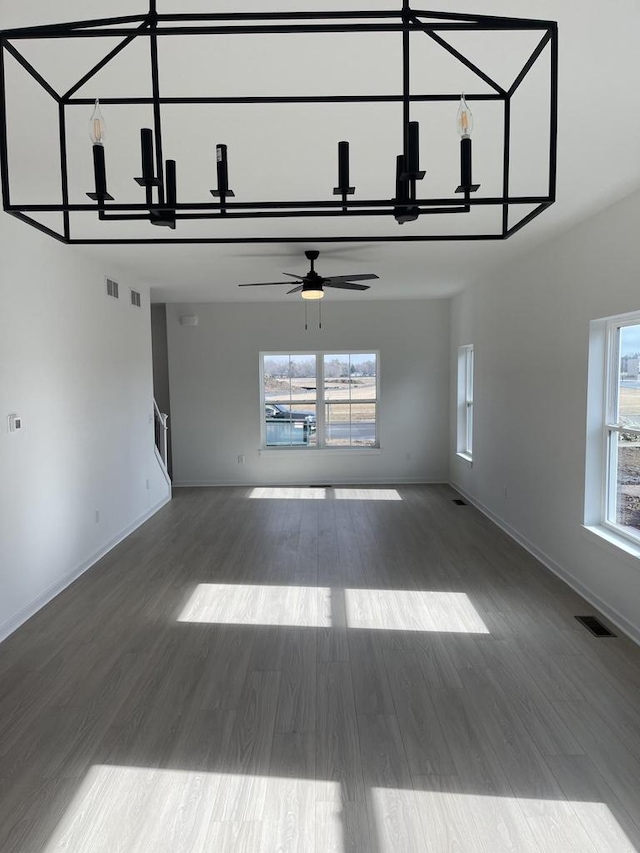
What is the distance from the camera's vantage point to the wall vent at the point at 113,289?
18.7 feet

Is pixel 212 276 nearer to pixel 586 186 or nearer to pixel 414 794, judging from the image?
pixel 586 186

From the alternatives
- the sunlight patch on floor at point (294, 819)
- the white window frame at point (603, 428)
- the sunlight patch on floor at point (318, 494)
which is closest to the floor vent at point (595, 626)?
the white window frame at point (603, 428)

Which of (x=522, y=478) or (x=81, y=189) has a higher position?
(x=81, y=189)

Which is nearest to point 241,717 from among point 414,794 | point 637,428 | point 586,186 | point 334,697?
point 334,697

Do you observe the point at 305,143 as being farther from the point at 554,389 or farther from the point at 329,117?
the point at 554,389

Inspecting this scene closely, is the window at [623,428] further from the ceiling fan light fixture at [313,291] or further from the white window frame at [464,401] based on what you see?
the white window frame at [464,401]

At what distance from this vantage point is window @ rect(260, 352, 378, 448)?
8977mm

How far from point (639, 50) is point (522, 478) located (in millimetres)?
4062

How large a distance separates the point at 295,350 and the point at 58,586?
5239 mm

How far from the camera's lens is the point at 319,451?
352 inches

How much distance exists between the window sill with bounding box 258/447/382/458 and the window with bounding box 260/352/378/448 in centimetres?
9

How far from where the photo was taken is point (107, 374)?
5.61 meters

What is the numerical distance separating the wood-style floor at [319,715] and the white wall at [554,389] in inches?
14.3

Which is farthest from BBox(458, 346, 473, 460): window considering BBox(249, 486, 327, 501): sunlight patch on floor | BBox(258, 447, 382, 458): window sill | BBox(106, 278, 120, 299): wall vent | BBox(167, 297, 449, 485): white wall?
BBox(106, 278, 120, 299): wall vent
